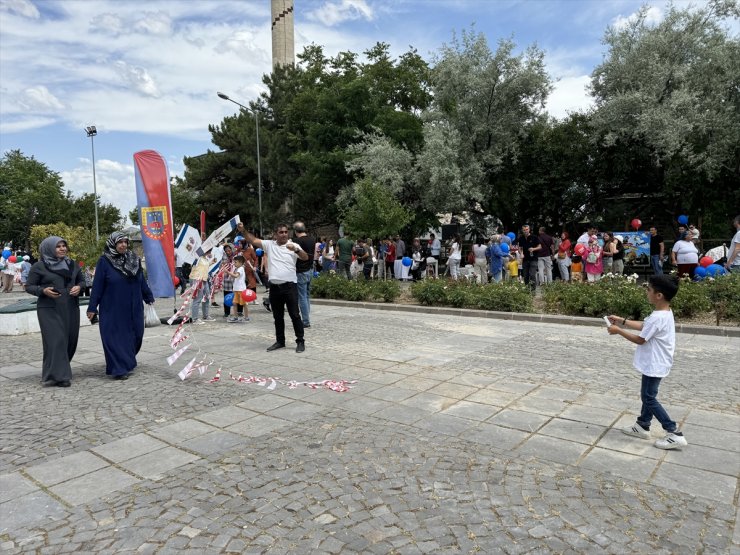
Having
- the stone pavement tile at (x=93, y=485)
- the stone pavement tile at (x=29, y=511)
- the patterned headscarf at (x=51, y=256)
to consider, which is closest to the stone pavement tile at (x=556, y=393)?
the stone pavement tile at (x=93, y=485)

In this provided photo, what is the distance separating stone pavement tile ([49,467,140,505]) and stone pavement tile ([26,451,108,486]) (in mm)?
88

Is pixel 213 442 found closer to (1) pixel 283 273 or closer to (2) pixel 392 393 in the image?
(2) pixel 392 393

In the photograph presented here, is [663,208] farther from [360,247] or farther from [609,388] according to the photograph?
[609,388]

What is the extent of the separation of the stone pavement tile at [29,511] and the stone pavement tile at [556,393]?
4345 millimetres

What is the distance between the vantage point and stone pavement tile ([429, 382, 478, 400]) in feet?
18.7

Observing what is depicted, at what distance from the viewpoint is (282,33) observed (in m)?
48.7

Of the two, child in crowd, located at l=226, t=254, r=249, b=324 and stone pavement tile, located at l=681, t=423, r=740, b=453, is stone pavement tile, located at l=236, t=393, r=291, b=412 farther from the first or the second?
child in crowd, located at l=226, t=254, r=249, b=324

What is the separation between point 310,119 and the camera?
3070 centimetres

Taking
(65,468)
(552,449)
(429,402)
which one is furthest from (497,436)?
(65,468)

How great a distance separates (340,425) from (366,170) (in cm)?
1893

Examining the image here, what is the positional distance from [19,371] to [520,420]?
258 inches

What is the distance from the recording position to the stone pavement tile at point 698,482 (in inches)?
137

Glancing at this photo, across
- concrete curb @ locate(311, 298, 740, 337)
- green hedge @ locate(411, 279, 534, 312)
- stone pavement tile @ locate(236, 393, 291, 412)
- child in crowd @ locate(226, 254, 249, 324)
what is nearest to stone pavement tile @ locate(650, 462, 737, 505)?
stone pavement tile @ locate(236, 393, 291, 412)

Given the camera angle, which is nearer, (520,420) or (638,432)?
(638,432)
